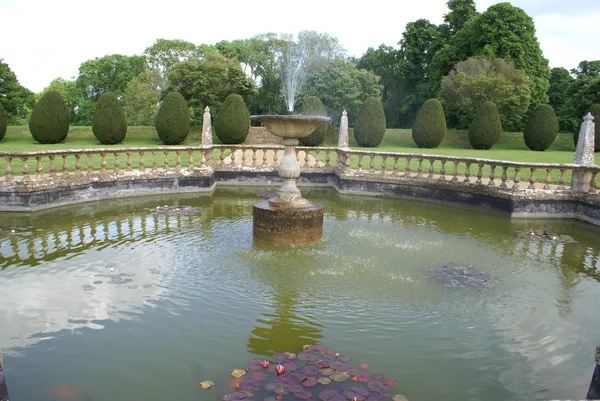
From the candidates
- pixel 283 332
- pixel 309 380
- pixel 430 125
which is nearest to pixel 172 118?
pixel 430 125

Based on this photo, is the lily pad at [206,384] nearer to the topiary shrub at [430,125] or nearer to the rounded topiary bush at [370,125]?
the rounded topiary bush at [370,125]

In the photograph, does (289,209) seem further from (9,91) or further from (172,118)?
(9,91)

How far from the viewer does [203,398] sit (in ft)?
13.0

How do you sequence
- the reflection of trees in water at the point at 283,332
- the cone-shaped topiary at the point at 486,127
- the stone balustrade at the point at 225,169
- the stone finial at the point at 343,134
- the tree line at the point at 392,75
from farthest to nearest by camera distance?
the tree line at the point at 392,75
the cone-shaped topiary at the point at 486,127
the stone finial at the point at 343,134
the stone balustrade at the point at 225,169
the reflection of trees in water at the point at 283,332

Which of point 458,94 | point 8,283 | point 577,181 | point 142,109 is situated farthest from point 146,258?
point 142,109

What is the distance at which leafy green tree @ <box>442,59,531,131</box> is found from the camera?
3503 cm

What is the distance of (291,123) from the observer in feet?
28.6

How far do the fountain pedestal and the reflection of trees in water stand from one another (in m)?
2.77

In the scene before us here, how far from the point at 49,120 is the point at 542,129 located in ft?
100

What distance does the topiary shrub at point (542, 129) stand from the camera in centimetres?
3259

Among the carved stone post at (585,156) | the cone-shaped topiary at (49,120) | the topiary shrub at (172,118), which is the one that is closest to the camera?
the carved stone post at (585,156)

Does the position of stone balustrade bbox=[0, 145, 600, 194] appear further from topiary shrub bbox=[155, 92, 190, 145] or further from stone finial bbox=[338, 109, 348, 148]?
topiary shrub bbox=[155, 92, 190, 145]

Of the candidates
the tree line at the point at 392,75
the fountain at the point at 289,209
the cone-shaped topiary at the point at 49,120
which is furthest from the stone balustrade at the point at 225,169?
the tree line at the point at 392,75

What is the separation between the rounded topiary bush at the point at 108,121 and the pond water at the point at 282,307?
21022 mm
